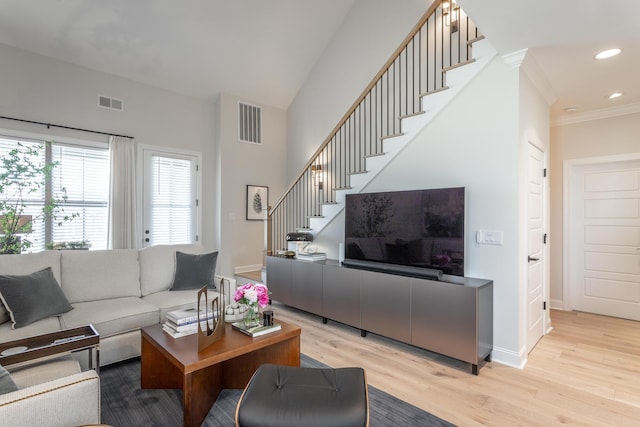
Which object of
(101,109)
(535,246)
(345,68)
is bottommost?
(535,246)

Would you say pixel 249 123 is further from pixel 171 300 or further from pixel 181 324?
pixel 181 324

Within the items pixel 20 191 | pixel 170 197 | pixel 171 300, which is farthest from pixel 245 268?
pixel 20 191

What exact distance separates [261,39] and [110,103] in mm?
2503

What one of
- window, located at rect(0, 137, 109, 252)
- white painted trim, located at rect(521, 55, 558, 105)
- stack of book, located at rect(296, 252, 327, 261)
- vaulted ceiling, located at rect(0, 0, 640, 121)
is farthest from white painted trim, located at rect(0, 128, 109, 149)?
white painted trim, located at rect(521, 55, 558, 105)

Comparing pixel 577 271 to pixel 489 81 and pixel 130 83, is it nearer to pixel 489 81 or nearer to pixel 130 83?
pixel 489 81

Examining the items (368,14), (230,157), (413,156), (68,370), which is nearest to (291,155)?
(230,157)

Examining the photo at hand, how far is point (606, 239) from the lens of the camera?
419 centimetres

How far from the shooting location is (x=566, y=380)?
259cm

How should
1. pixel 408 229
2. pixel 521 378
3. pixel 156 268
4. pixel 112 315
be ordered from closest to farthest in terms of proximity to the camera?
pixel 521 378
pixel 112 315
pixel 408 229
pixel 156 268

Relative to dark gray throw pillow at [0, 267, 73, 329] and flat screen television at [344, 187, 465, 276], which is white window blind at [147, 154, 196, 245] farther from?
flat screen television at [344, 187, 465, 276]

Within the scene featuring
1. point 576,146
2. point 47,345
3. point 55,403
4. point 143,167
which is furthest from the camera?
point 143,167

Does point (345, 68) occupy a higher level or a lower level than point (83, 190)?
higher

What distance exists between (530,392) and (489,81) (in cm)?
257

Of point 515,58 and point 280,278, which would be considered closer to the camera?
point 515,58
